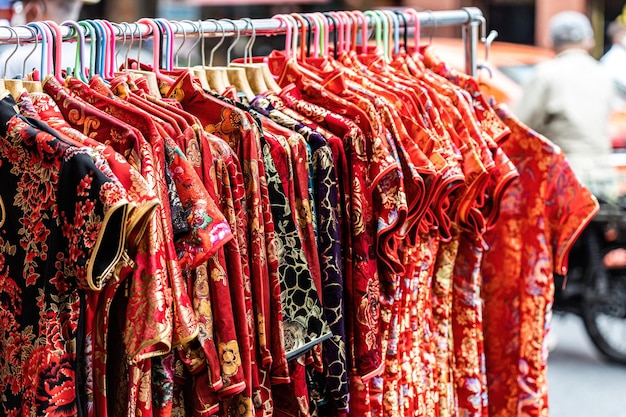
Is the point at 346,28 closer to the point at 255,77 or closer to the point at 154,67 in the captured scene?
the point at 255,77

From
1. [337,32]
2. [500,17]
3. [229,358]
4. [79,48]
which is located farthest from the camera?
[500,17]

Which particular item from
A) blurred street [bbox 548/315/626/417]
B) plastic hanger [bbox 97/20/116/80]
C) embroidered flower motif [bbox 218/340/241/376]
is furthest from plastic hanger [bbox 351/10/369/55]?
blurred street [bbox 548/315/626/417]

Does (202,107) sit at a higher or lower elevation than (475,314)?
higher

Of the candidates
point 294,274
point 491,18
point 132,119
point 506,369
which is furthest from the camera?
point 491,18

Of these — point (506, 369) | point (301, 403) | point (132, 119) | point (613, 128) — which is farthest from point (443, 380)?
point (613, 128)

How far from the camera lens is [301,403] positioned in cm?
193

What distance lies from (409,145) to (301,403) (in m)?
0.59

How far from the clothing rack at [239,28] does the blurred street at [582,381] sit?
254cm

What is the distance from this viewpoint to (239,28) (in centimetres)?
217

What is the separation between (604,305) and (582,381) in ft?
1.43

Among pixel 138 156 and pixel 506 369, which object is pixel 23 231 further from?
pixel 506 369

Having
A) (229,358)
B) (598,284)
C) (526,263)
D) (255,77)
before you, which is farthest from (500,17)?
(229,358)

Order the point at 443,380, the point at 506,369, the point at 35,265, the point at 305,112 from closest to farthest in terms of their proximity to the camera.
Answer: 1. the point at 35,265
2. the point at 305,112
3. the point at 443,380
4. the point at 506,369

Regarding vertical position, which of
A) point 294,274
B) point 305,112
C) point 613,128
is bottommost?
point 613,128
